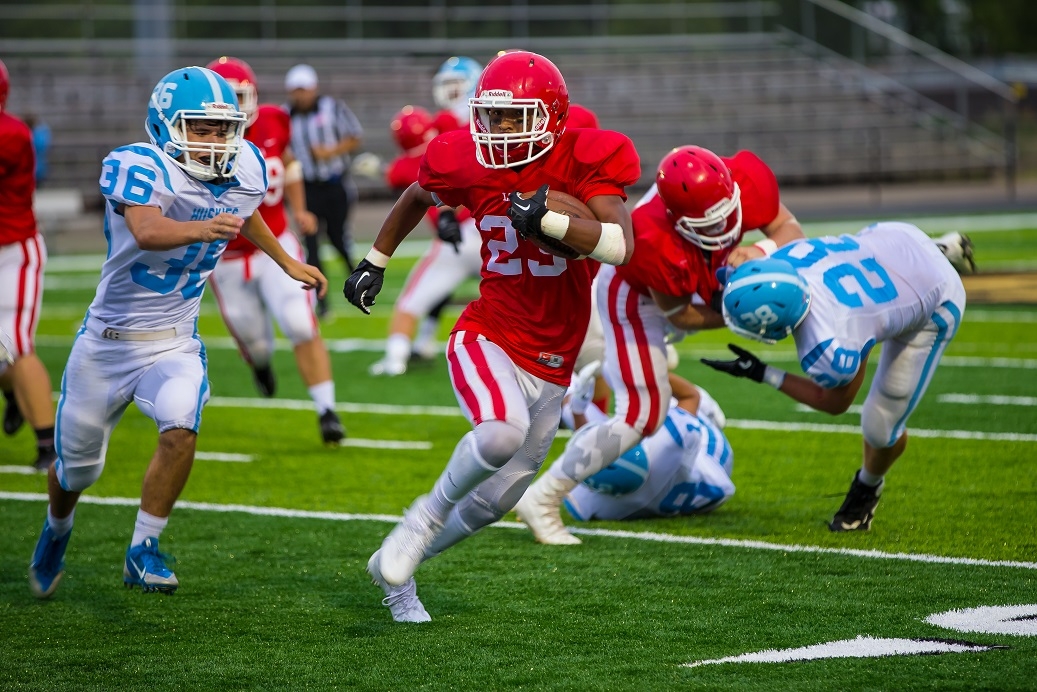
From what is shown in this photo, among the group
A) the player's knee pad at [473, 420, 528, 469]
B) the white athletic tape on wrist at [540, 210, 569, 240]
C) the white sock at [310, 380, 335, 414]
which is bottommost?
the white sock at [310, 380, 335, 414]

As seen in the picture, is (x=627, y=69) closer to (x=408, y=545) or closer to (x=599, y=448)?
(x=599, y=448)

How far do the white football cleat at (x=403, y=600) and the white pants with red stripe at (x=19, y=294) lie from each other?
2.92m

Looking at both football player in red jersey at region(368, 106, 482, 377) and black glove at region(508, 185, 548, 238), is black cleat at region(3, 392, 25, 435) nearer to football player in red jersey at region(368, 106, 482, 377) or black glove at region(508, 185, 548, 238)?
football player in red jersey at region(368, 106, 482, 377)

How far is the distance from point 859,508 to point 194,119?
264 cm

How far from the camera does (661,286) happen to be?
4672 millimetres

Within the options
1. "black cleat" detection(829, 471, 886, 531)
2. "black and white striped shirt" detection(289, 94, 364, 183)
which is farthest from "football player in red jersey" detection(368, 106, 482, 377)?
"black cleat" detection(829, 471, 886, 531)

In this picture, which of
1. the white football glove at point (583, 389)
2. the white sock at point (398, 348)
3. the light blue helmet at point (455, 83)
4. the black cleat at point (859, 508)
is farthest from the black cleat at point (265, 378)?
the black cleat at point (859, 508)

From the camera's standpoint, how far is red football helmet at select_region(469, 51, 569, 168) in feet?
12.3

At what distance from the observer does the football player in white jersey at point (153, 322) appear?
406 cm

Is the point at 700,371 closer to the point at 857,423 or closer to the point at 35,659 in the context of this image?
the point at 857,423

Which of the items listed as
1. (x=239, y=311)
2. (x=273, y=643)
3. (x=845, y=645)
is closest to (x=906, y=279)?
(x=845, y=645)

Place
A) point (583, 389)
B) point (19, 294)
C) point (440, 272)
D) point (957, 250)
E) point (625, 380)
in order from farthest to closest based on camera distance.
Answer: point (440, 272) → point (19, 294) → point (583, 389) → point (957, 250) → point (625, 380)

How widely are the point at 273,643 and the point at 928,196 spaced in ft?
60.0

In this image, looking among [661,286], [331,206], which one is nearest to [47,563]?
[661,286]
